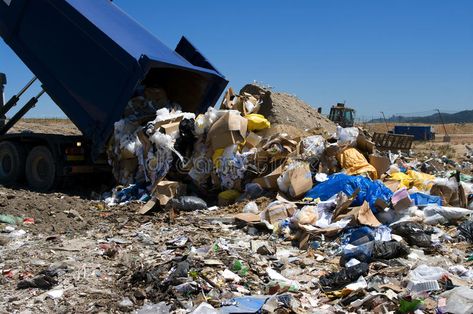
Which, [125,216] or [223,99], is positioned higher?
[223,99]

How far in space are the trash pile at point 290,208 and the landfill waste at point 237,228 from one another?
2 cm

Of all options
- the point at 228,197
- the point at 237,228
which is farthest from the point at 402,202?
the point at 228,197

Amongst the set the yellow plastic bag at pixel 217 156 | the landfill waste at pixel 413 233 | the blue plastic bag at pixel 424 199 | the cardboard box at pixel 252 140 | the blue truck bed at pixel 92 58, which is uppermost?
the blue truck bed at pixel 92 58

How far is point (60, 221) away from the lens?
6.16m

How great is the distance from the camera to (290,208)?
600 centimetres

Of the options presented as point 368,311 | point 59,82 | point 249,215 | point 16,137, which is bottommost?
point 368,311

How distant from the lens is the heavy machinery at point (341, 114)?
21.0 meters

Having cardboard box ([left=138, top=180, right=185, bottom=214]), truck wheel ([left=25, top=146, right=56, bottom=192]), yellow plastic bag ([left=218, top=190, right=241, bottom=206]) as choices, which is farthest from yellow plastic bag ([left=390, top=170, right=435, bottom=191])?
truck wheel ([left=25, top=146, right=56, bottom=192])

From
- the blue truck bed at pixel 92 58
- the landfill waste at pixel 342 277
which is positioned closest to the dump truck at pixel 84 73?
the blue truck bed at pixel 92 58

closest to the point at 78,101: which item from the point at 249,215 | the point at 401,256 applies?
the point at 249,215

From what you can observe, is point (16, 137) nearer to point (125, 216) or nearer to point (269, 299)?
point (125, 216)

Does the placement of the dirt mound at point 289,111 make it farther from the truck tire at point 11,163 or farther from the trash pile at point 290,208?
the truck tire at point 11,163

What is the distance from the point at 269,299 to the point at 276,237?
1.94 m

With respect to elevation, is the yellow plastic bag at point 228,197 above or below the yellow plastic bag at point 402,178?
below
